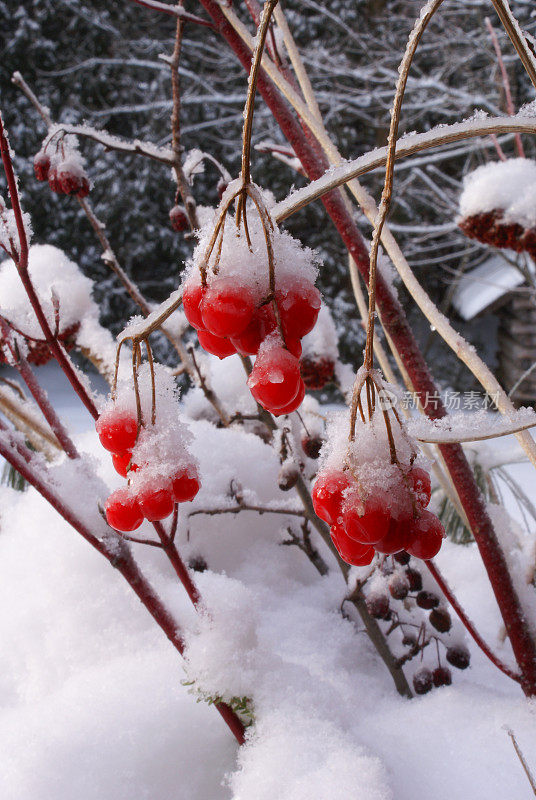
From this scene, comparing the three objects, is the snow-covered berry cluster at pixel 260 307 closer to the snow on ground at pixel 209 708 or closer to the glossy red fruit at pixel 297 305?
the glossy red fruit at pixel 297 305

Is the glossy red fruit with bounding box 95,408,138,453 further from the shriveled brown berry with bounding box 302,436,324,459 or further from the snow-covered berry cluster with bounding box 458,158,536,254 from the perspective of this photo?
the snow-covered berry cluster with bounding box 458,158,536,254

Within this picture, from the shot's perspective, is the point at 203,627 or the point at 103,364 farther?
the point at 103,364

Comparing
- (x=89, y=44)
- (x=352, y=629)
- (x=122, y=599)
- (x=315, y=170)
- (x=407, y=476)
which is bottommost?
(x=352, y=629)

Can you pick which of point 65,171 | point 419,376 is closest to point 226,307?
point 419,376

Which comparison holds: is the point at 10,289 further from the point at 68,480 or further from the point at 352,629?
the point at 352,629

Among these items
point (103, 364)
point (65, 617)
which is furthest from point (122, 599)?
point (103, 364)

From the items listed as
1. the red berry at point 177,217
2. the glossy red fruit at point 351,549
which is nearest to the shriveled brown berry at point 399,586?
the glossy red fruit at point 351,549

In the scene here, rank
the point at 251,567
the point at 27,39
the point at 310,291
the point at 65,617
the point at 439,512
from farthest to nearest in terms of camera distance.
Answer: the point at 27,39 → the point at 439,512 → the point at 251,567 → the point at 65,617 → the point at 310,291
